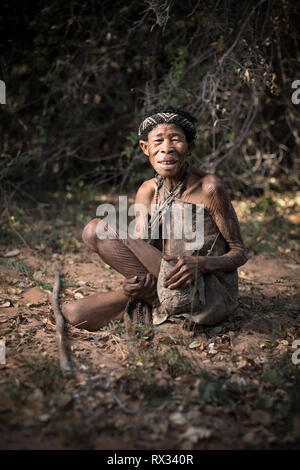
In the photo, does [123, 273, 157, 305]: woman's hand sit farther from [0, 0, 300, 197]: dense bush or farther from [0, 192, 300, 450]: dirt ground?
[0, 0, 300, 197]: dense bush

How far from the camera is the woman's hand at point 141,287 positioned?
9.54 feet

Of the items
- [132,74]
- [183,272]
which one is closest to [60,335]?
[183,272]

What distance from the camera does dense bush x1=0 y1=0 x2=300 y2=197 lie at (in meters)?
4.56

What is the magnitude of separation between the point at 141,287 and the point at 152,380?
74 cm

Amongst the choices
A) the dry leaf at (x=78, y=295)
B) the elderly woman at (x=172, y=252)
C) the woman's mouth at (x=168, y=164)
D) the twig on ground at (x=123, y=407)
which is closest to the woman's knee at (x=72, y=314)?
the elderly woman at (x=172, y=252)

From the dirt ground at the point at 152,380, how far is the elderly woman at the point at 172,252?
0.54 feet

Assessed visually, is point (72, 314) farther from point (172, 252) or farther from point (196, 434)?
point (196, 434)

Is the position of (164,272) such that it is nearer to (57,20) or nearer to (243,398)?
(243,398)

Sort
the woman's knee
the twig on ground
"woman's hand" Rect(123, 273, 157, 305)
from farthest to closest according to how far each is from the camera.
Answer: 1. the woman's knee
2. "woman's hand" Rect(123, 273, 157, 305)
3. the twig on ground

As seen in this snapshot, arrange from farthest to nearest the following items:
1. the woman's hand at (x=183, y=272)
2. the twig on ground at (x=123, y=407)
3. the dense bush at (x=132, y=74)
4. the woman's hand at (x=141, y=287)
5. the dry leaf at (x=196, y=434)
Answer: the dense bush at (x=132, y=74)
the woman's hand at (x=141, y=287)
the woman's hand at (x=183, y=272)
the twig on ground at (x=123, y=407)
the dry leaf at (x=196, y=434)

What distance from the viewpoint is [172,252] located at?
297 cm

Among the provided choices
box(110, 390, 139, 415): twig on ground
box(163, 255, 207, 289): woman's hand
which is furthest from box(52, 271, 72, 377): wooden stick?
box(163, 255, 207, 289): woman's hand

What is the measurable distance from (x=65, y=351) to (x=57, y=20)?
13.9ft

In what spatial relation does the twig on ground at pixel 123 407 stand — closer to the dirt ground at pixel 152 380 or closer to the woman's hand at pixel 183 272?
the dirt ground at pixel 152 380
